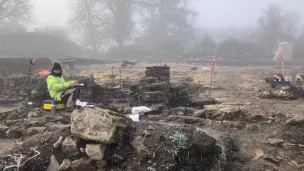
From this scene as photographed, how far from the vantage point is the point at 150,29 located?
47.0 meters

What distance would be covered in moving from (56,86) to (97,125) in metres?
3.87

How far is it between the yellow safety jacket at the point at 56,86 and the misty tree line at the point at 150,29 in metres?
27.4

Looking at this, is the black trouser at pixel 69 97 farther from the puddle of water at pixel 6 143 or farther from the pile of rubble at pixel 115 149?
the pile of rubble at pixel 115 149

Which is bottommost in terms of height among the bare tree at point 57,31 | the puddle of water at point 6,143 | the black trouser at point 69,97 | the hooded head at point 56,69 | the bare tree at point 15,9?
the puddle of water at point 6,143

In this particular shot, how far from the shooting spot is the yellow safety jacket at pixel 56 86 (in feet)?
27.7

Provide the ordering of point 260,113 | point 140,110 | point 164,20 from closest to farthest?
point 260,113
point 140,110
point 164,20

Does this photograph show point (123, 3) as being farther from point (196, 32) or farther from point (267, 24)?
point (267, 24)

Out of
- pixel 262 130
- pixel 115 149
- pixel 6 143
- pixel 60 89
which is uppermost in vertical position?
pixel 60 89

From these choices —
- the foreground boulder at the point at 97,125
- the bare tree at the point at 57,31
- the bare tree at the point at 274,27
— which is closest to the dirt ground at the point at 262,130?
the foreground boulder at the point at 97,125

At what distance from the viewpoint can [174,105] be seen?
1015 cm

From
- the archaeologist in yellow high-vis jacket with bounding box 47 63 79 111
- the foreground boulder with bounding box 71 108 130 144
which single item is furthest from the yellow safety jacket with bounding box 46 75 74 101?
the foreground boulder with bounding box 71 108 130 144

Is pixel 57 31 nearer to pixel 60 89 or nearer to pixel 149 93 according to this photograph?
pixel 60 89

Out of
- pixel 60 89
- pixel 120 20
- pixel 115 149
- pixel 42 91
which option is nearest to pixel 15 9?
pixel 120 20

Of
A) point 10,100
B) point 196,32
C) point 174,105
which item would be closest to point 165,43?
point 196,32
